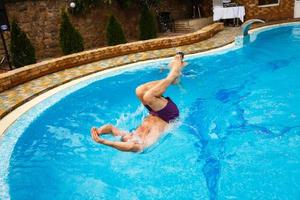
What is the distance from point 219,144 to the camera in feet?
22.4

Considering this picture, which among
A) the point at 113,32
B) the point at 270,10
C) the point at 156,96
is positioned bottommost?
the point at 156,96

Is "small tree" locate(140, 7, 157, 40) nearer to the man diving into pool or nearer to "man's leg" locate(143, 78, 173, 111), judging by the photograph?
the man diving into pool

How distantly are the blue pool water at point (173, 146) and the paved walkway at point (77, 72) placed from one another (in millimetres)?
649

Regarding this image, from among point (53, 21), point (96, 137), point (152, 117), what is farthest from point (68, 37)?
point (96, 137)

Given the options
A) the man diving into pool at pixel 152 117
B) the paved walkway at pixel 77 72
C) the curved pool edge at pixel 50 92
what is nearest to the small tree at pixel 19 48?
the paved walkway at pixel 77 72

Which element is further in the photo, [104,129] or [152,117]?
[152,117]

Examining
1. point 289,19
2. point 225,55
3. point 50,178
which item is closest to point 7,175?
point 50,178

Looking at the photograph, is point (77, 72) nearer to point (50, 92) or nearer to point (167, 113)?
point (50, 92)

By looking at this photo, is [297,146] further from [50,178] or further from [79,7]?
[79,7]

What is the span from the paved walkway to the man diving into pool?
351 centimetres

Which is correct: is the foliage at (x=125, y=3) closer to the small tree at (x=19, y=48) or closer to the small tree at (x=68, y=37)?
the small tree at (x=68, y=37)

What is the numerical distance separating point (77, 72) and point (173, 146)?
204 inches

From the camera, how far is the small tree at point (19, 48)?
39.1ft

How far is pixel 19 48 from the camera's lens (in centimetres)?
1202
